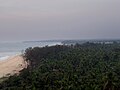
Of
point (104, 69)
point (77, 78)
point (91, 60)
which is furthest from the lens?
point (91, 60)

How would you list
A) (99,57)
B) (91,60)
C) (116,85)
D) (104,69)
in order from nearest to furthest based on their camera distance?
(116,85) < (104,69) < (91,60) < (99,57)

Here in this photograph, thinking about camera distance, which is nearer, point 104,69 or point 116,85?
point 116,85

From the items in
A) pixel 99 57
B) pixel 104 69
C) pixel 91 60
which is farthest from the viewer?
pixel 99 57

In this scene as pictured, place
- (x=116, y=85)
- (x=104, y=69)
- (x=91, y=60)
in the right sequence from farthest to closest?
1. (x=91, y=60)
2. (x=104, y=69)
3. (x=116, y=85)

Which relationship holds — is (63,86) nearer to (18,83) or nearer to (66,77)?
(66,77)

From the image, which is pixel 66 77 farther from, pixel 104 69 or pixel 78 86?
pixel 104 69

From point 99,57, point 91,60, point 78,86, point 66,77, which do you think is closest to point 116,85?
point 78,86

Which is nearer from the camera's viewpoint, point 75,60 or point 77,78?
point 77,78

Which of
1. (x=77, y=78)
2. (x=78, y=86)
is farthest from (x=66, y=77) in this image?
(x=78, y=86)

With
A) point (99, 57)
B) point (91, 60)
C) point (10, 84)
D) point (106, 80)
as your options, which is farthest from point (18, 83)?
point (99, 57)
